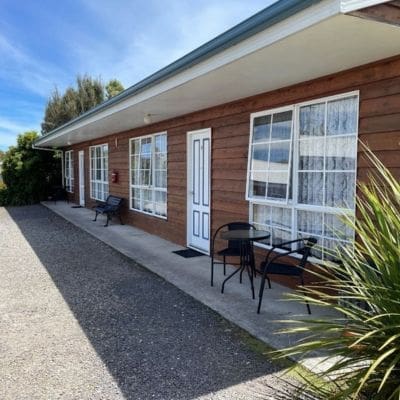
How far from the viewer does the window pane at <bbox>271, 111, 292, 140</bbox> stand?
14.5 feet

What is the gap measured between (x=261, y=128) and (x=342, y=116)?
1250 millimetres

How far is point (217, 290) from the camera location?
4.41 m

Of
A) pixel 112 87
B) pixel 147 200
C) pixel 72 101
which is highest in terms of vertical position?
pixel 112 87

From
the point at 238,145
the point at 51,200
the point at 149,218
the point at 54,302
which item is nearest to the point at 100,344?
the point at 54,302

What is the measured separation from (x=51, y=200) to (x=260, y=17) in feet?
50.2

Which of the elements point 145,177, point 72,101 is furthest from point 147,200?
point 72,101

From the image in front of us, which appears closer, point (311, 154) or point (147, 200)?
point (311, 154)

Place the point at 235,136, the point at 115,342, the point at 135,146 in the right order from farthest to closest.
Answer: the point at 135,146
the point at 235,136
the point at 115,342

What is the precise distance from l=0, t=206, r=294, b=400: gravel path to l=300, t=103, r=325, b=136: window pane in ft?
7.38

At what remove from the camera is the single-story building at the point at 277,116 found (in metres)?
2.67

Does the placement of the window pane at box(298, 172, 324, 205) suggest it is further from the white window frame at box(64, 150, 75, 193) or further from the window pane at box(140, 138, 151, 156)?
the white window frame at box(64, 150, 75, 193)

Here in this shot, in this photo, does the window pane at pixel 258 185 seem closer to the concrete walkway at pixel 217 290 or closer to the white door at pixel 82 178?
the concrete walkway at pixel 217 290

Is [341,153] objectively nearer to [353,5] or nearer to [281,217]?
[281,217]

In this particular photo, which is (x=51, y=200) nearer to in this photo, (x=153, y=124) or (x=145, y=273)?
(x=153, y=124)
